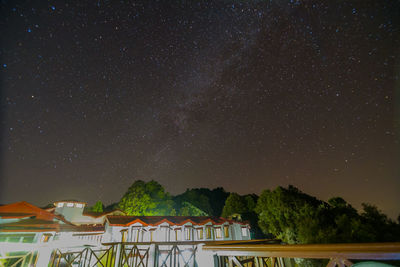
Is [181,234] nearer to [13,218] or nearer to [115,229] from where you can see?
[115,229]

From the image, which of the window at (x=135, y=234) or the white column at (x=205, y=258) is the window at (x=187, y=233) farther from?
the white column at (x=205, y=258)

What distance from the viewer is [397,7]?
21.4 ft

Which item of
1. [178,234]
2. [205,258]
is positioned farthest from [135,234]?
[205,258]

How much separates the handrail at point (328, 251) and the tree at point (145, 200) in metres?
26.6

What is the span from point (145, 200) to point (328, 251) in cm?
2759

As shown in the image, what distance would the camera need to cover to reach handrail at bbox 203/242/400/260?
1.17m

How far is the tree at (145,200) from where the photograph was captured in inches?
1005

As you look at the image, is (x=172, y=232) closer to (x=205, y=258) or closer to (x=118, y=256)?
(x=118, y=256)

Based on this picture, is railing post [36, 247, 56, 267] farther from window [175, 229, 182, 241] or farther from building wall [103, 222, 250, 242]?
window [175, 229, 182, 241]

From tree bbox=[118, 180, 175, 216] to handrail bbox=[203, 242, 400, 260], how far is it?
2663 centimetres

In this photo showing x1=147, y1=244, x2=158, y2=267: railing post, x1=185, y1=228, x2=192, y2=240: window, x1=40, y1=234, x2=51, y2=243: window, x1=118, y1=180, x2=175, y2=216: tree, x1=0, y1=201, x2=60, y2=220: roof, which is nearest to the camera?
x1=147, y1=244, x2=158, y2=267: railing post

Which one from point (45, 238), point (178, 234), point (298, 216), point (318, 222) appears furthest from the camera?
point (298, 216)

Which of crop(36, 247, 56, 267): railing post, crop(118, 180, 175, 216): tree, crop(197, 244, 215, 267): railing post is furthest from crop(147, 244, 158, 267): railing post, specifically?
crop(118, 180, 175, 216): tree

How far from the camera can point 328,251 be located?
55.0 inches
